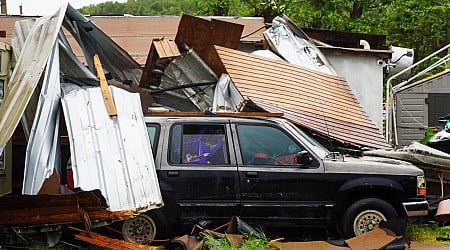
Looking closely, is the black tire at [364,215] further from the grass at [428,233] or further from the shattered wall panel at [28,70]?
the shattered wall panel at [28,70]

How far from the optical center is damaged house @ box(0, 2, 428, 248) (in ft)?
23.4

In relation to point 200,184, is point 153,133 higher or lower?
higher

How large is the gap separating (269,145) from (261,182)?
20.0 inches

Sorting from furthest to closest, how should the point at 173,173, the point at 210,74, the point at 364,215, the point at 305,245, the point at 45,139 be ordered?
the point at 210,74 < the point at 364,215 < the point at 173,173 < the point at 305,245 < the point at 45,139

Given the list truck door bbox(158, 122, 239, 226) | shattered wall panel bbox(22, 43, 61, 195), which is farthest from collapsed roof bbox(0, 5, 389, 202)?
truck door bbox(158, 122, 239, 226)

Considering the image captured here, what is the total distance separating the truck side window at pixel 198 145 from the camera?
316 inches

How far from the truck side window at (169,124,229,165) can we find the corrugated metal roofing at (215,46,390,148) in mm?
1474

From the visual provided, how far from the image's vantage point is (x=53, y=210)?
710cm

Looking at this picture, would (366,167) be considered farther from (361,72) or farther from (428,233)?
(361,72)

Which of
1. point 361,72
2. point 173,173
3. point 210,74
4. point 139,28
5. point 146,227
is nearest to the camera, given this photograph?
point 146,227

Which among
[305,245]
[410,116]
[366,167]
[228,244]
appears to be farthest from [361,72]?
[228,244]

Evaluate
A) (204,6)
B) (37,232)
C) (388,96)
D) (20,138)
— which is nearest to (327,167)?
(37,232)

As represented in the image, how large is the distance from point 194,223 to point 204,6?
12.7 m

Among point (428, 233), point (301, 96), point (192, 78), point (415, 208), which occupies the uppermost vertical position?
point (192, 78)
